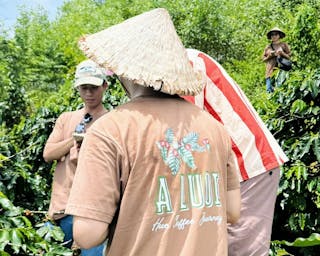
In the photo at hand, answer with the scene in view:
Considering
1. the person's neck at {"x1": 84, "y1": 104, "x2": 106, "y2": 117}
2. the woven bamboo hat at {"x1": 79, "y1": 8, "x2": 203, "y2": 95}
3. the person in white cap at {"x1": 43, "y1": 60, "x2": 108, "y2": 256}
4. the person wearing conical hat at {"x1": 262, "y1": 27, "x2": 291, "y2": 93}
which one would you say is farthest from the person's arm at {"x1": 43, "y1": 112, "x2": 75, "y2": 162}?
the person wearing conical hat at {"x1": 262, "y1": 27, "x2": 291, "y2": 93}

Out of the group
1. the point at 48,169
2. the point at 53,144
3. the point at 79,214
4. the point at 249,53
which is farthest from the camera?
the point at 249,53

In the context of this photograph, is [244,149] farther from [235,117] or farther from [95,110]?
[95,110]

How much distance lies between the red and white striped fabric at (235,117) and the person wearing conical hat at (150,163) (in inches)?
24.1

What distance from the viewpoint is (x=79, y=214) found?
1676 mm

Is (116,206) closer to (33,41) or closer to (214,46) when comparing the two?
(214,46)

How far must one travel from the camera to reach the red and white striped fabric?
2539mm

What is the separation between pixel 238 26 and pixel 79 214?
15.0m

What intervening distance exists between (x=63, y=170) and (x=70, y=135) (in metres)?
0.18

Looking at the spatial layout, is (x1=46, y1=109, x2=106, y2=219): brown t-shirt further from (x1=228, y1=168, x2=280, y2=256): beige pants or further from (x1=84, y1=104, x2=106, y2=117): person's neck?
(x1=228, y1=168, x2=280, y2=256): beige pants

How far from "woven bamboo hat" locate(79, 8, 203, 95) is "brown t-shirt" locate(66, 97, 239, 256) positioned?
0.07 m

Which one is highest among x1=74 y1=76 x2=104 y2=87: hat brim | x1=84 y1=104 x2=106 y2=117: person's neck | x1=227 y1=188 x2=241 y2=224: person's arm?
x1=74 y1=76 x2=104 y2=87: hat brim

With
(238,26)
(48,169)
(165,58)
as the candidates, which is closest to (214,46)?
(238,26)

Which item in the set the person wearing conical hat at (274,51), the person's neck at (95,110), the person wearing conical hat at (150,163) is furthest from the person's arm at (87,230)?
the person wearing conical hat at (274,51)

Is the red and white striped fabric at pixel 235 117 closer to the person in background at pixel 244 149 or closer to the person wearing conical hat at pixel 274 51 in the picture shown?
the person in background at pixel 244 149
